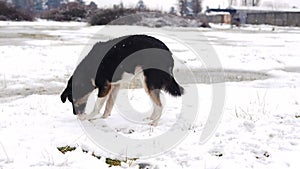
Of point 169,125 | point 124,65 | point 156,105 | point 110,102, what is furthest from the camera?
point 110,102

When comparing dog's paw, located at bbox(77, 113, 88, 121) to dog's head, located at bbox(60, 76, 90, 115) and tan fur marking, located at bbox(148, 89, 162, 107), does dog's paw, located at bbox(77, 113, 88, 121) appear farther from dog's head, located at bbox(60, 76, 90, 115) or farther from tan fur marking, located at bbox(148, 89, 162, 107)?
tan fur marking, located at bbox(148, 89, 162, 107)

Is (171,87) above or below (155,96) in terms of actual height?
above

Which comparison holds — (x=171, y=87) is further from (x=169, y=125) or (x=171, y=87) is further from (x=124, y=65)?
(x=124, y=65)

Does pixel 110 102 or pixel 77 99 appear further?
pixel 110 102

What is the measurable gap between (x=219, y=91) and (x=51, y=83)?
4069 mm

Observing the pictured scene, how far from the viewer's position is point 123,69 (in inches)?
230

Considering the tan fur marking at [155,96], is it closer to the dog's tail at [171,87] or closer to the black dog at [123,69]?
the black dog at [123,69]

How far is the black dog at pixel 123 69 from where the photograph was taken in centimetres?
579

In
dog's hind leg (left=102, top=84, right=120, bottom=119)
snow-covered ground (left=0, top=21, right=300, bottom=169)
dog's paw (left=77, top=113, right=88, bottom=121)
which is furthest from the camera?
dog's hind leg (left=102, top=84, right=120, bottom=119)

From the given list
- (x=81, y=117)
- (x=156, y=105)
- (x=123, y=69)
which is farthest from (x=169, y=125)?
(x=81, y=117)

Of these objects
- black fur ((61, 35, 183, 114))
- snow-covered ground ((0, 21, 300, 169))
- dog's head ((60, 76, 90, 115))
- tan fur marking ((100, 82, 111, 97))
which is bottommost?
snow-covered ground ((0, 21, 300, 169))

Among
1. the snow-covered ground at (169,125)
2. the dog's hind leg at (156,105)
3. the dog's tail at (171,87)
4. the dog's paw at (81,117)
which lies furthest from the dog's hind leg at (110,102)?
the dog's tail at (171,87)

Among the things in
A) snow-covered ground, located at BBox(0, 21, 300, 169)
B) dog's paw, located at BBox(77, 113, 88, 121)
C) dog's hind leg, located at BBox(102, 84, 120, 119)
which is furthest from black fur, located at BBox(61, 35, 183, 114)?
snow-covered ground, located at BBox(0, 21, 300, 169)

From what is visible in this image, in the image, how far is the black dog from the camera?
579 cm
